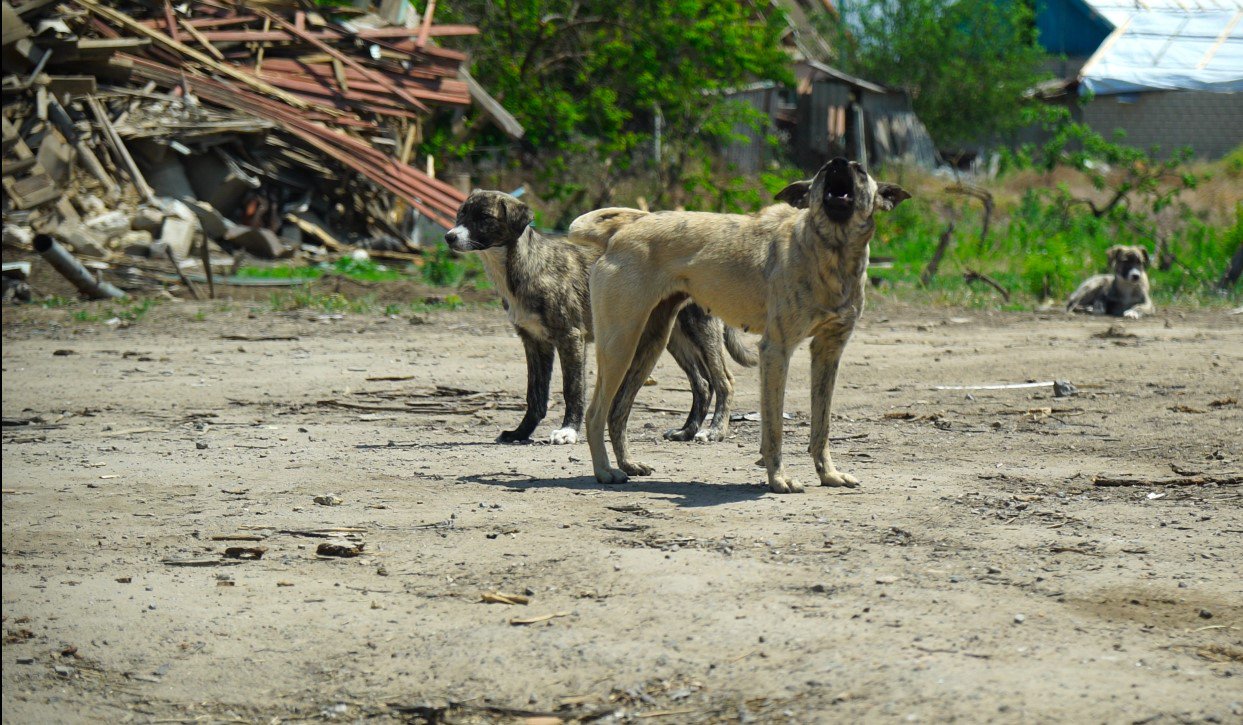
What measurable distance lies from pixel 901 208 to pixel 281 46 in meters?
10.9

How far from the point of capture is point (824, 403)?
6531 mm

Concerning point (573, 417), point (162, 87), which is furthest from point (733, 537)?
point (162, 87)

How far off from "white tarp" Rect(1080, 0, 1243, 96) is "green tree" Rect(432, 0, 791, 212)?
1615 centimetres

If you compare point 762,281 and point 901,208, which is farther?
point 901,208

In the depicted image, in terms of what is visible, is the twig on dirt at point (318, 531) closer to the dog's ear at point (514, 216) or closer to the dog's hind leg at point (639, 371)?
the dog's hind leg at point (639, 371)

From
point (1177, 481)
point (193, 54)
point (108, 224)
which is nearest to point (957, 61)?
point (193, 54)

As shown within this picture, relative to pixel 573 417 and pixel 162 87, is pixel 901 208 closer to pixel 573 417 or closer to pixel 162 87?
pixel 162 87

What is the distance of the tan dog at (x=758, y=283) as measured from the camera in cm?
613

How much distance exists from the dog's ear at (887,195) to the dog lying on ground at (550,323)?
7.51 feet

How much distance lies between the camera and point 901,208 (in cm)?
2336

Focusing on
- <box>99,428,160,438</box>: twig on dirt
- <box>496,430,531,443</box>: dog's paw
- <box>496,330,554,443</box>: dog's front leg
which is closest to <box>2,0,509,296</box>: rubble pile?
Result: <box>99,428,160,438</box>: twig on dirt

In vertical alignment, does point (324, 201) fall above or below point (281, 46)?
below

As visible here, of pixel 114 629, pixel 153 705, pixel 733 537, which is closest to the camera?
pixel 153 705

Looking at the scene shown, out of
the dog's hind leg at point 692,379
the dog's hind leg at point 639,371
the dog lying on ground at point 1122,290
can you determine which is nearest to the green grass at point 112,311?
the dog's hind leg at point 692,379
